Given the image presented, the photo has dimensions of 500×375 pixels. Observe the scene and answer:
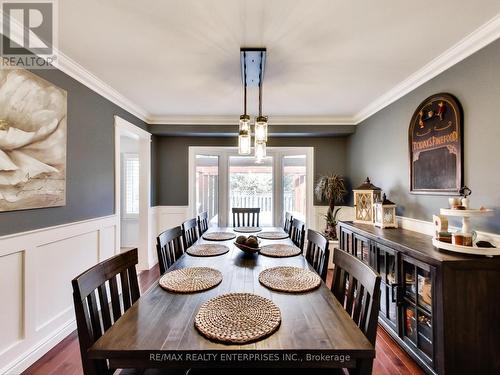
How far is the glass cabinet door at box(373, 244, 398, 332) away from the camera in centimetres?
206

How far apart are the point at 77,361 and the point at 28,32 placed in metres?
2.51

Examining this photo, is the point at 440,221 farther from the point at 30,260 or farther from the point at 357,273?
the point at 30,260

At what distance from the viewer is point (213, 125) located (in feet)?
12.9

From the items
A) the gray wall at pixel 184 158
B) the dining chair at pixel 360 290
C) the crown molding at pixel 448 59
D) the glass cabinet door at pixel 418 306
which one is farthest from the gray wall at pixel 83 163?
the crown molding at pixel 448 59

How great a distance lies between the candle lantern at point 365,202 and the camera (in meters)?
2.93

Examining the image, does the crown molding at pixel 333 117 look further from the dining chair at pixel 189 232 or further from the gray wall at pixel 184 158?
the dining chair at pixel 189 232

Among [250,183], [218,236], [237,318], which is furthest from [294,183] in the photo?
[237,318]

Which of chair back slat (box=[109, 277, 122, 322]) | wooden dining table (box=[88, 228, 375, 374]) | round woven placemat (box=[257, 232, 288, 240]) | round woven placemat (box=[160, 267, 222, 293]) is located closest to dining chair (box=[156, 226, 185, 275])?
round woven placemat (box=[160, 267, 222, 293])

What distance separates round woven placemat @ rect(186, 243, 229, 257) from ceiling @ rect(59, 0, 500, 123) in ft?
5.43

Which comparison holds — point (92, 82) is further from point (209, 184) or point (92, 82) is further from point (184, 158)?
point (209, 184)

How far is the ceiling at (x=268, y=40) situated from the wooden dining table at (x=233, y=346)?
1721 millimetres

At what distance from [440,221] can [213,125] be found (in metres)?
3.19

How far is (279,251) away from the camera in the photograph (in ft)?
6.74

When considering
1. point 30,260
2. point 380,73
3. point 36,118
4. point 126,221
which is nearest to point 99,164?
point 36,118
